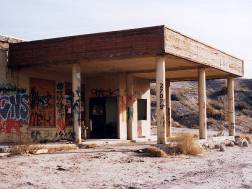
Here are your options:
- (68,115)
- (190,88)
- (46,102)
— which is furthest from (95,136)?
(190,88)

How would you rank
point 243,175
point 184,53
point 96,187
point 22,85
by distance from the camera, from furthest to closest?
point 22,85
point 184,53
point 243,175
point 96,187

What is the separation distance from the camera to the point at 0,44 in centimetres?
2150

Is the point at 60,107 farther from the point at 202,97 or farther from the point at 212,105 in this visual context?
the point at 212,105

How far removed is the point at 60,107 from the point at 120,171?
11.9 metres

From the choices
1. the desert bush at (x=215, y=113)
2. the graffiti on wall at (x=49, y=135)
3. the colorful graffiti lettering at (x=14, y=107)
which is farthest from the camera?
the desert bush at (x=215, y=113)

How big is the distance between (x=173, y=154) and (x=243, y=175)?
222 inches

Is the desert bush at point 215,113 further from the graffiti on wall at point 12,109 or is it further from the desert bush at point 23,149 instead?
the desert bush at point 23,149

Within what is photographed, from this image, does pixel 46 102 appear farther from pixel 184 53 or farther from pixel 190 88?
pixel 190 88

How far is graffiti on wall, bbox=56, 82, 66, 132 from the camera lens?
25016mm

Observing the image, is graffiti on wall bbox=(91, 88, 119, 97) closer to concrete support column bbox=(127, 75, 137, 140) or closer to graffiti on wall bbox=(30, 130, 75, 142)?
concrete support column bbox=(127, 75, 137, 140)

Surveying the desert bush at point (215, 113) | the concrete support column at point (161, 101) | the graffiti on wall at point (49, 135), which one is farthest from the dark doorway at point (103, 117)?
the desert bush at point (215, 113)

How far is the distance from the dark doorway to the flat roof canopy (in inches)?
78.3

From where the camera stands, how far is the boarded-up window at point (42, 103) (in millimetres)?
23359

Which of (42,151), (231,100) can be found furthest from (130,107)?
(42,151)
